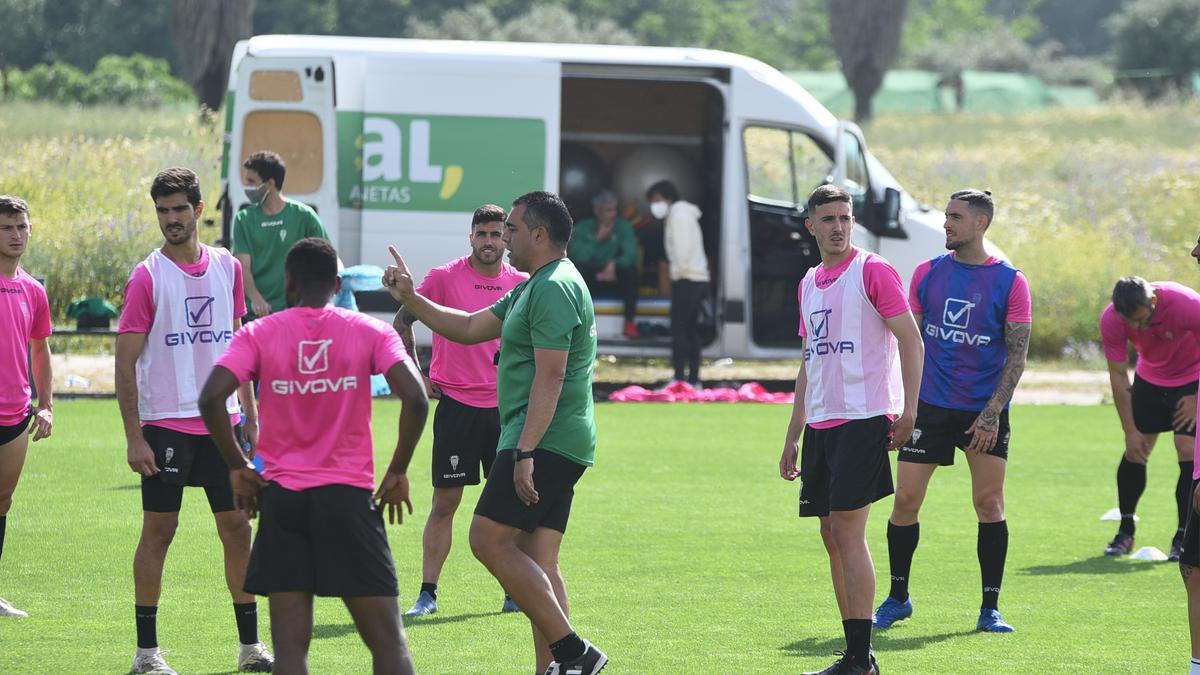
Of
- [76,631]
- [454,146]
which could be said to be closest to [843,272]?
[76,631]

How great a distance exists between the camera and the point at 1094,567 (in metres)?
9.24

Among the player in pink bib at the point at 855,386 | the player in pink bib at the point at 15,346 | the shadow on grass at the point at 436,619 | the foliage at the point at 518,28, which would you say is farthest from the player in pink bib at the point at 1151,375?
the foliage at the point at 518,28

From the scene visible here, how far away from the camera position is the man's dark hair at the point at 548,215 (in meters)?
6.16

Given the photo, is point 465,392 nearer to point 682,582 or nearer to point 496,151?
point 682,582

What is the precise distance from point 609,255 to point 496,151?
1.78 m

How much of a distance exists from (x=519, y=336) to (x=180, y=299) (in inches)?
56.6

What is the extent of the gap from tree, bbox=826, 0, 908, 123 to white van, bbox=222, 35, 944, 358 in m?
17.9

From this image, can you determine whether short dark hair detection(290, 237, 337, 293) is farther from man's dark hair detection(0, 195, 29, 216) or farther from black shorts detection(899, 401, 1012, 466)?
black shorts detection(899, 401, 1012, 466)

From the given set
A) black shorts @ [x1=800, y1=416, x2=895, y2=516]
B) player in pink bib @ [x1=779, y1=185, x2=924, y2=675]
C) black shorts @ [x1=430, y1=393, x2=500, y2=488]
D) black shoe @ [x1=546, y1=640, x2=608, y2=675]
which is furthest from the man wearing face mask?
black shoe @ [x1=546, y1=640, x2=608, y2=675]

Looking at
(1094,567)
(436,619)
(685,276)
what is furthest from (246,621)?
(685,276)

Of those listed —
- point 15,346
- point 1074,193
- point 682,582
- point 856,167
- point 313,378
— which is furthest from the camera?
point 1074,193

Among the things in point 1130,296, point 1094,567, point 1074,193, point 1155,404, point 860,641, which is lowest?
point 1094,567

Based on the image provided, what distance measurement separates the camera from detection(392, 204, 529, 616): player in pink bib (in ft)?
26.3

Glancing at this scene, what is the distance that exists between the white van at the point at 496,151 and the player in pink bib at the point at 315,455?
1045 cm
